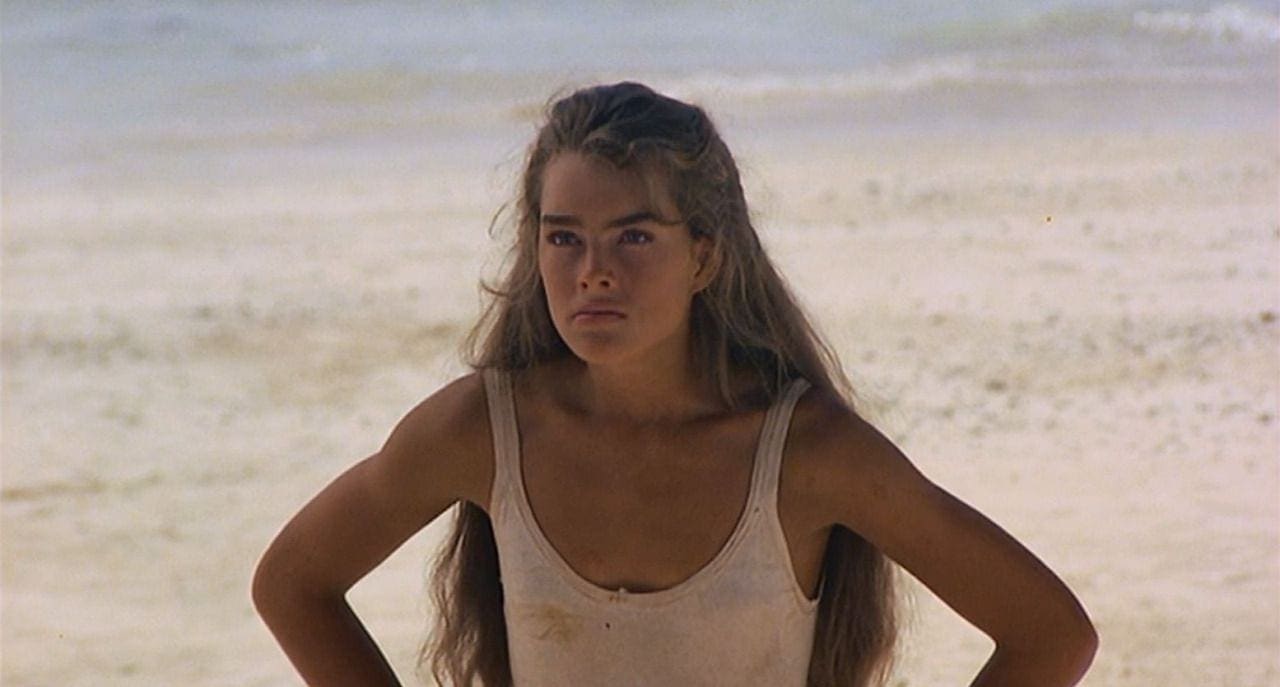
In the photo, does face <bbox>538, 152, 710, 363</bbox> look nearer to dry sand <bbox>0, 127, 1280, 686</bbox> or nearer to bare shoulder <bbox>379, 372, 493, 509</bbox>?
bare shoulder <bbox>379, 372, 493, 509</bbox>

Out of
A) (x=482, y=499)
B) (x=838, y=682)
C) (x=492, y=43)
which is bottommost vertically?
(x=492, y=43)

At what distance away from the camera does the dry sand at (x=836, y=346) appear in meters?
4.76

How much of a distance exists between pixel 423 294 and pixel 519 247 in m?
5.86

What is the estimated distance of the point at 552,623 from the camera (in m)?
2.01

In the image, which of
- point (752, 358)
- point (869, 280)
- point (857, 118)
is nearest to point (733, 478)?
point (752, 358)

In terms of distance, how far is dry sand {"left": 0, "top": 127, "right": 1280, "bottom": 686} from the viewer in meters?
4.76

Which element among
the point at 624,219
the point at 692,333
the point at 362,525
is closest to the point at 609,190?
the point at 624,219

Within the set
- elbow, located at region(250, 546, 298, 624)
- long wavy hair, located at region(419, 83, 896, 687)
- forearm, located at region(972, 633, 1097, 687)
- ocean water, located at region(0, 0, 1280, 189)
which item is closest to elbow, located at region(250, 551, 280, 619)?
elbow, located at region(250, 546, 298, 624)

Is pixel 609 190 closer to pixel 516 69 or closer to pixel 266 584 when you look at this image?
pixel 266 584

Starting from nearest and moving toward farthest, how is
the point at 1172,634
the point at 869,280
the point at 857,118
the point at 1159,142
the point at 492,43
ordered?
the point at 1172,634
the point at 869,280
the point at 1159,142
the point at 857,118
the point at 492,43

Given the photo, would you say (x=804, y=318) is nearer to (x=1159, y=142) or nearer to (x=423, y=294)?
(x=423, y=294)

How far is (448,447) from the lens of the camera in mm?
2029

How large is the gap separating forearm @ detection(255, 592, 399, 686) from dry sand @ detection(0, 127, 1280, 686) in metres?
0.73

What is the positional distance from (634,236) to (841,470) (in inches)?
11.7
